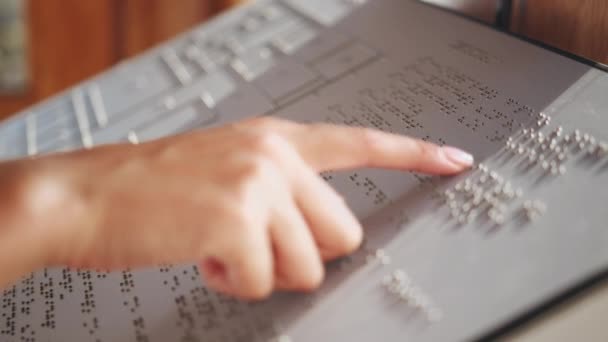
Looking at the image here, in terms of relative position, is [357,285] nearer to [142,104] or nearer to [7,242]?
[7,242]

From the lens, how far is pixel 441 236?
0.45 m

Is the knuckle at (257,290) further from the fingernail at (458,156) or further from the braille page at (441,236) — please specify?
the fingernail at (458,156)

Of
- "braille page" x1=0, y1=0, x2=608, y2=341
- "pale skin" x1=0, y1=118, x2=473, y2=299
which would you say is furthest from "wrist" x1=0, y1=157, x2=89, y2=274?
"braille page" x1=0, y1=0, x2=608, y2=341

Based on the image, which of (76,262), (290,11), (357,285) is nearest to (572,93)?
(357,285)

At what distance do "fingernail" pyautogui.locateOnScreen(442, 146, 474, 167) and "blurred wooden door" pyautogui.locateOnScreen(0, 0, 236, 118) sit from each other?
4.80 ft

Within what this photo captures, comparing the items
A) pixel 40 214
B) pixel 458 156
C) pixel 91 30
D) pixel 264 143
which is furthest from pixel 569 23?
pixel 91 30

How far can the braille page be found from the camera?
40 cm

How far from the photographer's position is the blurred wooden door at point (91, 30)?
6.23 feet

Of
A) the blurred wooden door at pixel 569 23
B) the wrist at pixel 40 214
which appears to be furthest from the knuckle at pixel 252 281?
the blurred wooden door at pixel 569 23

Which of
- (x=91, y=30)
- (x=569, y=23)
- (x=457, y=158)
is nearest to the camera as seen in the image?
(x=457, y=158)

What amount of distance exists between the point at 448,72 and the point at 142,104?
45cm

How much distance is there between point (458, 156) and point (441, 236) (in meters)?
0.08

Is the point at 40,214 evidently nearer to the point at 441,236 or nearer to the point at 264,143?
the point at 264,143

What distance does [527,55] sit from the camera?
0.60 metres
